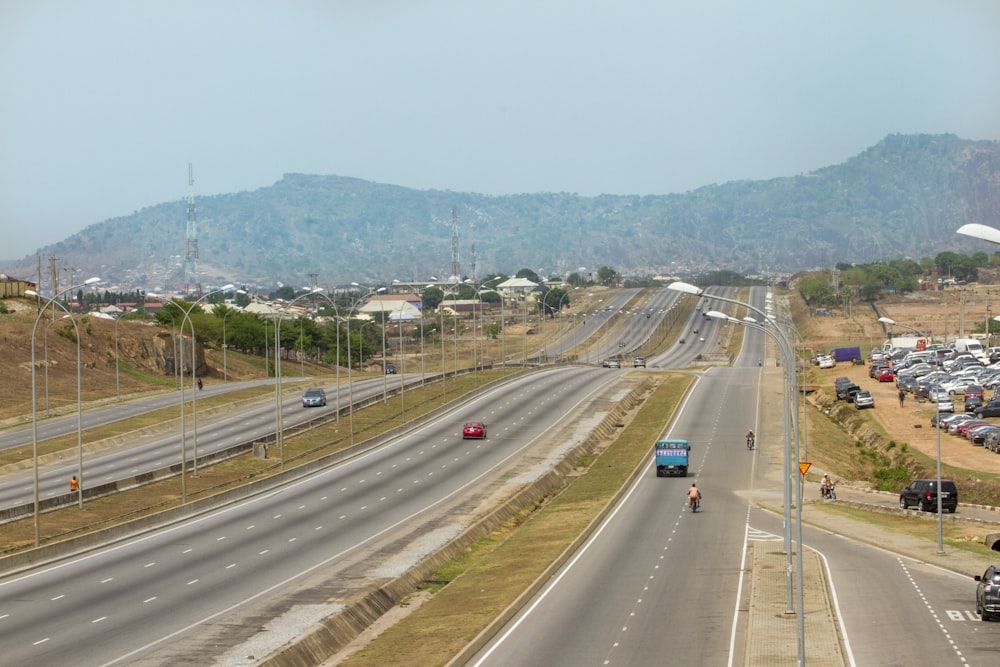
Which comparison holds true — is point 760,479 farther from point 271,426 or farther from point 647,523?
point 271,426

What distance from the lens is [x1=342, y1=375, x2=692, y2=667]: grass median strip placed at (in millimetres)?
39594

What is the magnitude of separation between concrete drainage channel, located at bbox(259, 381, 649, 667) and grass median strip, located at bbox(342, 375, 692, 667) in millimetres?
447

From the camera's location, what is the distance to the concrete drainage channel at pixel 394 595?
39.2 meters

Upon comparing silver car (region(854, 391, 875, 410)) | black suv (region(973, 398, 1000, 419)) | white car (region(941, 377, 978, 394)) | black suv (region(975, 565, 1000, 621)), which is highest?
black suv (region(975, 565, 1000, 621))

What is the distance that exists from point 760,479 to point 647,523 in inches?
720

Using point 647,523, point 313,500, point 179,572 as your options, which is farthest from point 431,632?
point 313,500

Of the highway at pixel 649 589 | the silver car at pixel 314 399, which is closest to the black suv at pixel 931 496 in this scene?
the highway at pixel 649 589

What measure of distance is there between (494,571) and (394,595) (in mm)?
5364

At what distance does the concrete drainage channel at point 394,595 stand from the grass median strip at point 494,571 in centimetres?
45

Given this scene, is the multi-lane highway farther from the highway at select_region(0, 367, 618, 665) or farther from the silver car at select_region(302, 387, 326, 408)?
the silver car at select_region(302, 387, 326, 408)

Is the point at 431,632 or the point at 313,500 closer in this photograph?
the point at 431,632

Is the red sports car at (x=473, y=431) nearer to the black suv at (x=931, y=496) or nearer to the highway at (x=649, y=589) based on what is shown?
the highway at (x=649, y=589)

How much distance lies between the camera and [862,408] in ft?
381

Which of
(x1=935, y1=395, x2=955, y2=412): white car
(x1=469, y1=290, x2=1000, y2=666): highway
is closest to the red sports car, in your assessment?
(x1=469, y1=290, x2=1000, y2=666): highway
